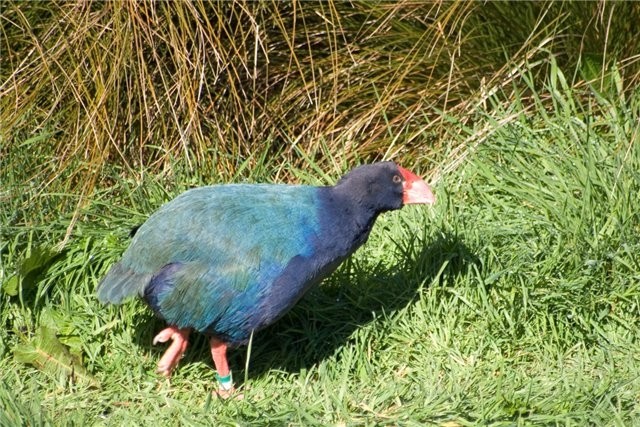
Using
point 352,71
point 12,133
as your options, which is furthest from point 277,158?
point 12,133

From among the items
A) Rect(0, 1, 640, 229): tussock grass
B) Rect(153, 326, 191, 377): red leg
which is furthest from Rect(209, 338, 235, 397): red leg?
Rect(0, 1, 640, 229): tussock grass

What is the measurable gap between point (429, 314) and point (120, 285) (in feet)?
3.83

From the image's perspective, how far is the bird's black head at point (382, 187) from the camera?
4.02 metres

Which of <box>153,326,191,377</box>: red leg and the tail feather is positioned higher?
the tail feather

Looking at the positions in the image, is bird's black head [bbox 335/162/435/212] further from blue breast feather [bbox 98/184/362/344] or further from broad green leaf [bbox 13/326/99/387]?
broad green leaf [bbox 13/326/99/387]

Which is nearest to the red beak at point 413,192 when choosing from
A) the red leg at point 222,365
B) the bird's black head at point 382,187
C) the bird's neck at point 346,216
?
the bird's black head at point 382,187

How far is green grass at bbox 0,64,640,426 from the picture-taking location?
12.5 feet

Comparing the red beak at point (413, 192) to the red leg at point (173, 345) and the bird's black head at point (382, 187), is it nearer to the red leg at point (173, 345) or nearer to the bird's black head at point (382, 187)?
the bird's black head at point (382, 187)

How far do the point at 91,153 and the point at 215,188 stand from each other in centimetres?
93

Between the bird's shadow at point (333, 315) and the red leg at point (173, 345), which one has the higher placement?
the red leg at point (173, 345)

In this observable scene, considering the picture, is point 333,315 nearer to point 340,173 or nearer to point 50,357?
point 340,173

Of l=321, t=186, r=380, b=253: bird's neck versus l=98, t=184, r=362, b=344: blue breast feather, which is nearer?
l=98, t=184, r=362, b=344: blue breast feather

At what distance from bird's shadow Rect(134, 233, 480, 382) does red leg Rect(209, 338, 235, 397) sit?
0.60 ft

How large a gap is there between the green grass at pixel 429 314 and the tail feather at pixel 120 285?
35cm
